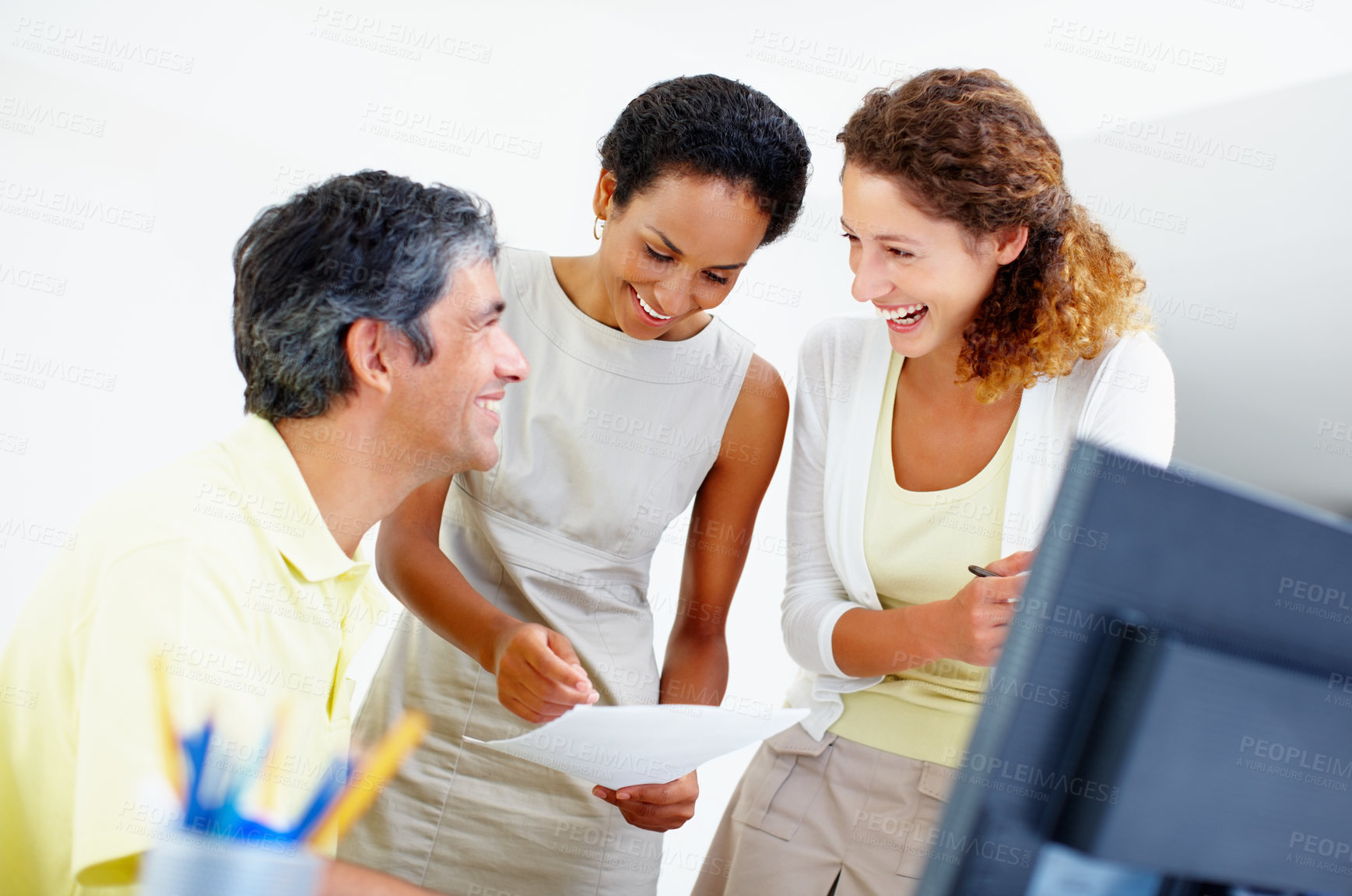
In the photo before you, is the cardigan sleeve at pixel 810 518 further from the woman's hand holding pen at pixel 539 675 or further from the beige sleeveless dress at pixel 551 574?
the woman's hand holding pen at pixel 539 675

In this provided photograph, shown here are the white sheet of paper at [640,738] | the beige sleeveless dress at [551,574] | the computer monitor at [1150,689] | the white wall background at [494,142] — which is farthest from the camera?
the white wall background at [494,142]

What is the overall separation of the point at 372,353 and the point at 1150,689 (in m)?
0.98

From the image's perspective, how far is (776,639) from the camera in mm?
4988

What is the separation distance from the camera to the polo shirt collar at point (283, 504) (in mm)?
1130

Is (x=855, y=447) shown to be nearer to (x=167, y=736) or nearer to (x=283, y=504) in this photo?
(x=283, y=504)

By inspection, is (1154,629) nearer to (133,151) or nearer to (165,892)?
(165,892)

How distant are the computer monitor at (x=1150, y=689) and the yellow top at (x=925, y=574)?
77cm

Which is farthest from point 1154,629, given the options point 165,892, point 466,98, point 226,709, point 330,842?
point 466,98

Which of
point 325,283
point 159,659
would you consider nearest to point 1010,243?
point 325,283

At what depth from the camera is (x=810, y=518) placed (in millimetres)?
1563

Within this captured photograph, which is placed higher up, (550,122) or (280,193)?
(550,122)

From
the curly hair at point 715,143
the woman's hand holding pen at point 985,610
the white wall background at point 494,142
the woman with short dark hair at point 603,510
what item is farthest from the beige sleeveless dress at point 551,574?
the white wall background at point 494,142

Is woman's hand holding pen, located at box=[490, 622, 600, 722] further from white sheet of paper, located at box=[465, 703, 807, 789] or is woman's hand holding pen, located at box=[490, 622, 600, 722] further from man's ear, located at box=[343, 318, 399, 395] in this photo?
man's ear, located at box=[343, 318, 399, 395]

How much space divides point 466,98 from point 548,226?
62 centimetres
